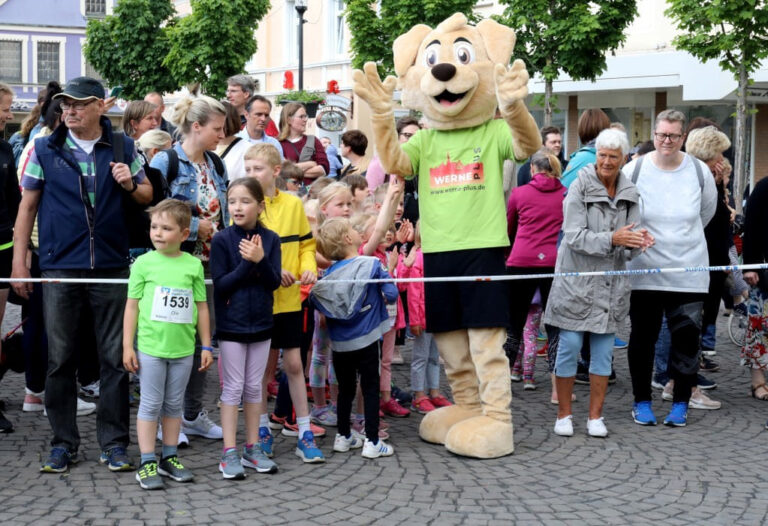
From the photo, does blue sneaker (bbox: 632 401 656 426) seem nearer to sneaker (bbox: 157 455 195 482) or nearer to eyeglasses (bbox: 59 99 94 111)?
sneaker (bbox: 157 455 195 482)

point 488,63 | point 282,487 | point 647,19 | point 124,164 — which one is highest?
point 647,19

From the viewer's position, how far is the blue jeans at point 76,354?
597 cm

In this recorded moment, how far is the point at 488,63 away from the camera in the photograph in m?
6.71

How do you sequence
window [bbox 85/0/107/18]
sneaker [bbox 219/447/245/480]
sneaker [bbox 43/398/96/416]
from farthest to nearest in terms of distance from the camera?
window [bbox 85/0/107/18] < sneaker [bbox 43/398/96/416] < sneaker [bbox 219/447/245/480]

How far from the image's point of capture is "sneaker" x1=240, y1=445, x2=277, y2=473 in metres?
6.01

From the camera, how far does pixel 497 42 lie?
6.71 m

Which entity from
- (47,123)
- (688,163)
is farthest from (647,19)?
(47,123)

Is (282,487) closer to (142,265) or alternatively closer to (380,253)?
(142,265)

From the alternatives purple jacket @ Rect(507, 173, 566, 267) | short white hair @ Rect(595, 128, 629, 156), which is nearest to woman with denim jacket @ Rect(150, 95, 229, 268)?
short white hair @ Rect(595, 128, 629, 156)

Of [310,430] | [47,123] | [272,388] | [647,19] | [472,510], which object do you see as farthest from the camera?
[647,19]

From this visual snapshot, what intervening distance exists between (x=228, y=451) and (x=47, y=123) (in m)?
2.50

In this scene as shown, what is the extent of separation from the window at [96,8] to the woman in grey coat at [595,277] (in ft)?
174

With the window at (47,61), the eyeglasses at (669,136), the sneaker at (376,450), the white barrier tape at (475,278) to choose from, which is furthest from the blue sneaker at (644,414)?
the window at (47,61)

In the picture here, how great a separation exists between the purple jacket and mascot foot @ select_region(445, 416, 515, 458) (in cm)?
221
